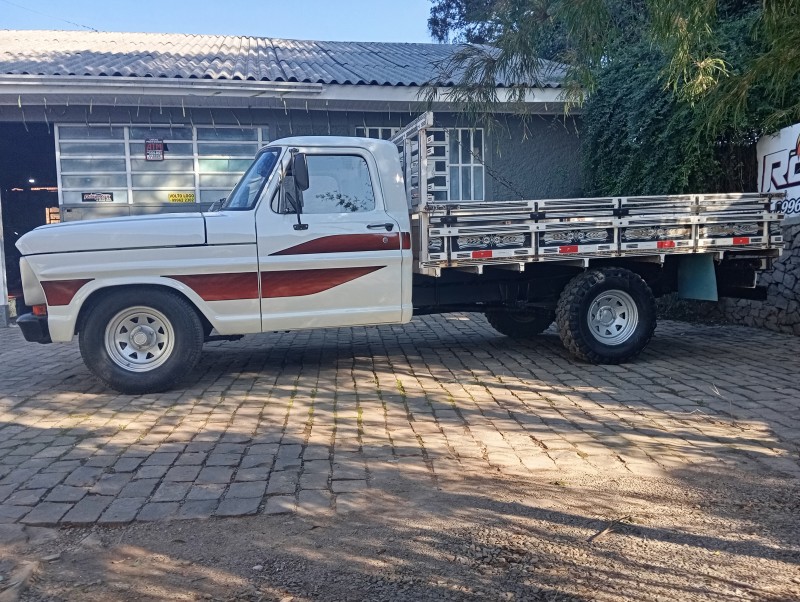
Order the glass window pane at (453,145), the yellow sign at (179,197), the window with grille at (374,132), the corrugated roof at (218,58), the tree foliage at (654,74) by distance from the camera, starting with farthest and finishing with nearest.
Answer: the glass window pane at (453,145) < the window with grille at (374,132) < the yellow sign at (179,197) < the corrugated roof at (218,58) < the tree foliage at (654,74)

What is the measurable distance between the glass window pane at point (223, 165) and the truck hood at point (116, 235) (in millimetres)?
5204

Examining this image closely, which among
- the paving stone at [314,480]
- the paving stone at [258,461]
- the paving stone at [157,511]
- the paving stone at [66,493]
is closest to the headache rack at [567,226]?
the paving stone at [258,461]

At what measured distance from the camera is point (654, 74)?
976 centimetres

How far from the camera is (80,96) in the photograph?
10.1m

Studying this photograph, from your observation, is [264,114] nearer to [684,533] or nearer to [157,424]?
[157,424]

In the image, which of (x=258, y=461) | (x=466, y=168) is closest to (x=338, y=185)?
(x=258, y=461)

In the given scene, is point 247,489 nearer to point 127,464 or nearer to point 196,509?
point 196,509

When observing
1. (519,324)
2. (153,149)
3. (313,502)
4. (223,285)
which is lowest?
Result: (313,502)

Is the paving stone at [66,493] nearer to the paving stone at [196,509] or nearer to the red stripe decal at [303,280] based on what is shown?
the paving stone at [196,509]

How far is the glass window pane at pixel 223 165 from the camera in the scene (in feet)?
36.8

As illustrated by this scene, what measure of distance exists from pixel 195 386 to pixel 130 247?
4.61ft

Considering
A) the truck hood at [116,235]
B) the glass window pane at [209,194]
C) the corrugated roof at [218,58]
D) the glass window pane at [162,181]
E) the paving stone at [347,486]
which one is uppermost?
the corrugated roof at [218,58]

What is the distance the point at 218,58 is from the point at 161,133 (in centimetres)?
188

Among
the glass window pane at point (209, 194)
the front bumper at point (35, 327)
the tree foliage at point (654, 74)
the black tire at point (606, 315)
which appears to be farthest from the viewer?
the glass window pane at point (209, 194)
